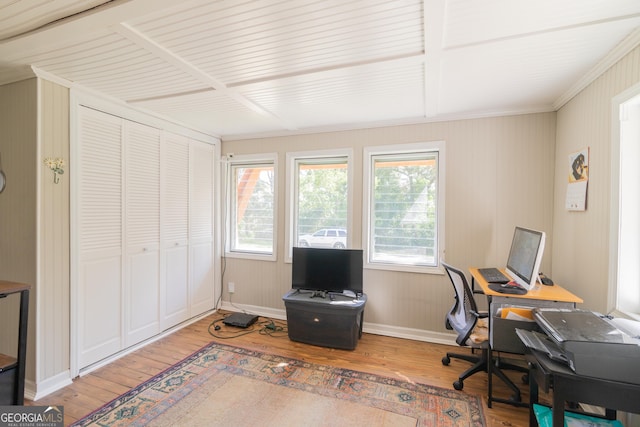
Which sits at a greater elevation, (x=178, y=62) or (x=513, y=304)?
(x=178, y=62)

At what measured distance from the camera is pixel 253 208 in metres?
3.92

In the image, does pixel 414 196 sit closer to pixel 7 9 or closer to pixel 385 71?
pixel 385 71

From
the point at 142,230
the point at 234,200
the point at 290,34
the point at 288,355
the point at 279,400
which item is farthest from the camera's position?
the point at 234,200

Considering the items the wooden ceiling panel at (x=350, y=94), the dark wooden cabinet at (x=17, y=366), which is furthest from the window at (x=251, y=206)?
the dark wooden cabinet at (x=17, y=366)

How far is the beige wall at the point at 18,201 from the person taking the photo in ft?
6.83

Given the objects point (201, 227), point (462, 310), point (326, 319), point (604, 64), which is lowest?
point (326, 319)

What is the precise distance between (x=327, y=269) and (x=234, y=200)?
5.76 feet

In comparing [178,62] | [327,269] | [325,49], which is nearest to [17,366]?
[178,62]

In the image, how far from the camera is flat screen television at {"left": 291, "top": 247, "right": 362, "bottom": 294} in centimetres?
311

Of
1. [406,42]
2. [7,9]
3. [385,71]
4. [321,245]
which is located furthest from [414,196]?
[7,9]

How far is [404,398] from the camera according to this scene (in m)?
2.12

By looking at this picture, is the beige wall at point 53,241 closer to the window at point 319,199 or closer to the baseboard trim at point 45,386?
the baseboard trim at point 45,386

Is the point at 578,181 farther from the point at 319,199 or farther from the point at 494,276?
the point at 319,199

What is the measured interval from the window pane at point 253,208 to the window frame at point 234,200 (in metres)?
0.04
